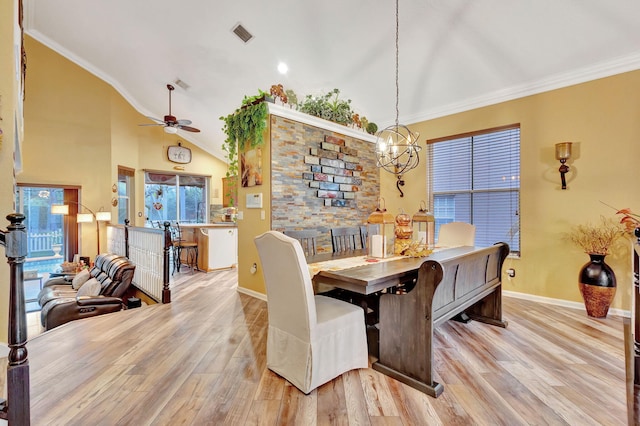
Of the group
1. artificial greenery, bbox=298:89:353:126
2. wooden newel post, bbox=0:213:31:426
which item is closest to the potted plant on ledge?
artificial greenery, bbox=298:89:353:126

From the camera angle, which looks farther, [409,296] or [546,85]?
[546,85]

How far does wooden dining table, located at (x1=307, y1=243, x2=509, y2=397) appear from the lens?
77.3 inches

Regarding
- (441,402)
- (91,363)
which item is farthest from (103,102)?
(441,402)

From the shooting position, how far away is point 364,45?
3.95m

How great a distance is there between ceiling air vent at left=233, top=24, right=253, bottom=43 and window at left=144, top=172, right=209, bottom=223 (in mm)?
5206

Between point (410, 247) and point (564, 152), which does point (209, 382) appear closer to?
point (410, 247)

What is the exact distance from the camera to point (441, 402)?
6.13 ft

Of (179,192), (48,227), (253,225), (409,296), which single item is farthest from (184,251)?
(409,296)

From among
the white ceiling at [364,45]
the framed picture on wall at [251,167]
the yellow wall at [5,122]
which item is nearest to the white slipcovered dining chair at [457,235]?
the white ceiling at [364,45]

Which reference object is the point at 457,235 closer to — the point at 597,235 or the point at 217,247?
the point at 597,235

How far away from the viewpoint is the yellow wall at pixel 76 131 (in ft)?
18.5

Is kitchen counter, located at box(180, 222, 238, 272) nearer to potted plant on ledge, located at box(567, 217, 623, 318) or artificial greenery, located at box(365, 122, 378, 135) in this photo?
artificial greenery, located at box(365, 122, 378, 135)

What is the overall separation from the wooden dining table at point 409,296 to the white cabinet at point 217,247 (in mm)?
3809

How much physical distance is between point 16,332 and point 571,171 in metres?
5.18
